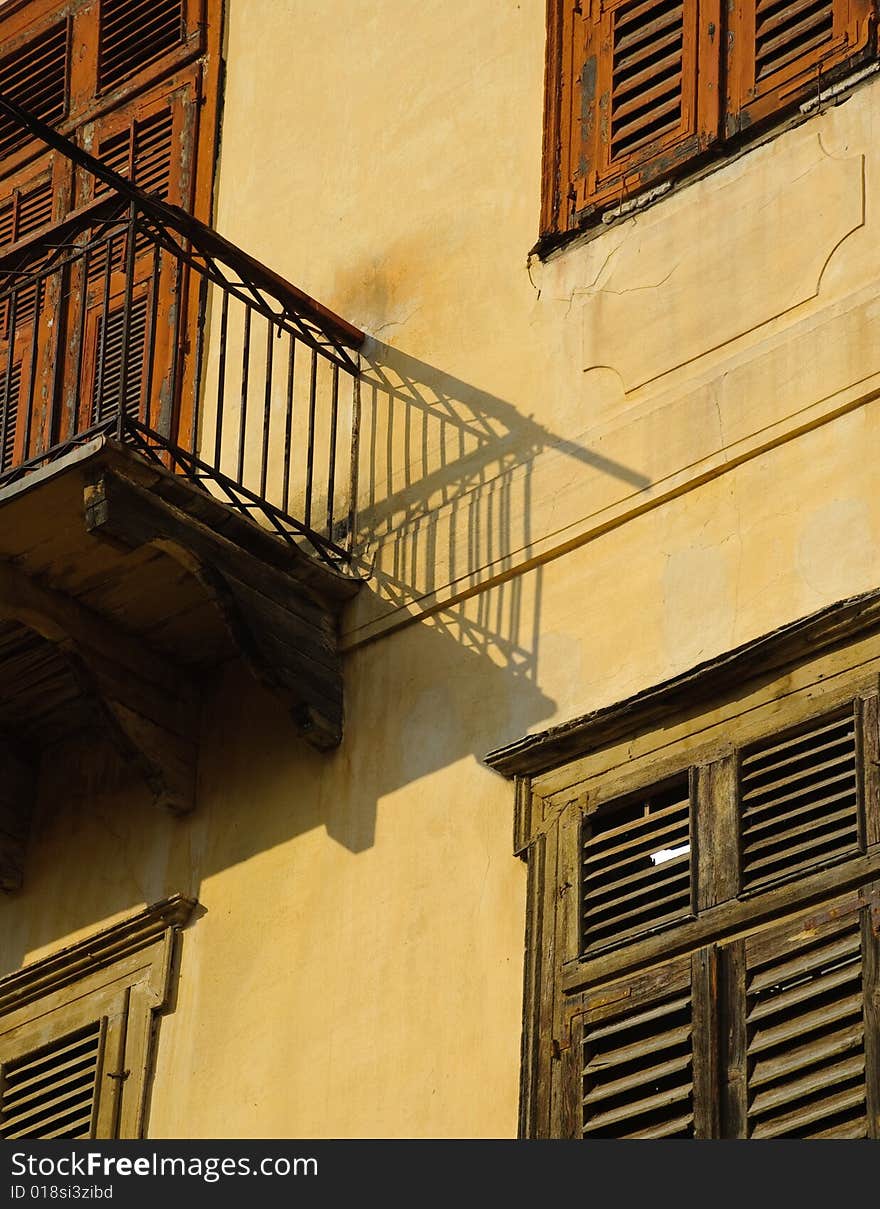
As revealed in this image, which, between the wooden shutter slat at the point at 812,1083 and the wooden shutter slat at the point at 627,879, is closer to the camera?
the wooden shutter slat at the point at 812,1083

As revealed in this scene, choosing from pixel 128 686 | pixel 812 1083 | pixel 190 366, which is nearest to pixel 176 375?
pixel 190 366

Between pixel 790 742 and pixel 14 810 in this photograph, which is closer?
pixel 790 742

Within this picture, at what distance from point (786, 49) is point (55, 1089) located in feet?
13.4

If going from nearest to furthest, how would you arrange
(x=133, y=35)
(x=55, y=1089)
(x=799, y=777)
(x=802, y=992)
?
(x=802, y=992) → (x=799, y=777) → (x=55, y=1089) → (x=133, y=35)

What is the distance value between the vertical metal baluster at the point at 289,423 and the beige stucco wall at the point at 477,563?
0.27 m

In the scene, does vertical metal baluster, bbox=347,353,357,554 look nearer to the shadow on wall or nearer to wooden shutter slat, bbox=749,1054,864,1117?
the shadow on wall

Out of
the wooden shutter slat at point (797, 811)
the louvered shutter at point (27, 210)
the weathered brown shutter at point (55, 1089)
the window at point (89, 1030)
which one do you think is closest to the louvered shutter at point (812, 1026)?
the wooden shutter slat at point (797, 811)

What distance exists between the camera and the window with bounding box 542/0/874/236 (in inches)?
364

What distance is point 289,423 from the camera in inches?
386

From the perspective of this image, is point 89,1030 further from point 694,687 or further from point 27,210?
point 27,210

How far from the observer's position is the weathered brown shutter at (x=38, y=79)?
12234 mm

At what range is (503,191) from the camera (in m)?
9.98

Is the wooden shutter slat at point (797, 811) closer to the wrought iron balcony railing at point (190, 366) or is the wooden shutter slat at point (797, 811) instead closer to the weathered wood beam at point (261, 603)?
the weathered wood beam at point (261, 603)

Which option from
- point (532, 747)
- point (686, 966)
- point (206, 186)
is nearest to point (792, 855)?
point (686, 966)
